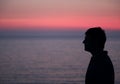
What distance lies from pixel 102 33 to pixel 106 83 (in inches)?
18.3

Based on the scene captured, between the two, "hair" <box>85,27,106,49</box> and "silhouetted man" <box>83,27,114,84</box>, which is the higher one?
"hair" <box>85,27,106,49</box>

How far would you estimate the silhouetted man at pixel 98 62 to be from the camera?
3160 millimetres

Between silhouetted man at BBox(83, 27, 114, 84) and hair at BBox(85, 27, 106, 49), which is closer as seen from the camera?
silhouetted man at BBox(83, 27, 114, 84)

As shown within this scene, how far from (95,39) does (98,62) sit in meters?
0.23

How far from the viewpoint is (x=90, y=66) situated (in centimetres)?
322

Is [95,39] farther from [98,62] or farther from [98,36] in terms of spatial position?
[98,62]

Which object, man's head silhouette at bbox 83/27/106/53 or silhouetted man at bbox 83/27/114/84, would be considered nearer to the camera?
silhouetted man at bbox 83/27/114/84

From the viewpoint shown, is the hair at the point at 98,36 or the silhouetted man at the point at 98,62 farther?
the hair at the point at 98,36

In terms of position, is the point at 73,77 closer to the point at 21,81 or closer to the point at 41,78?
the point at 41,78

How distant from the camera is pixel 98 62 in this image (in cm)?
320

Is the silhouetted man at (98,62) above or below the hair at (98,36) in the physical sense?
below

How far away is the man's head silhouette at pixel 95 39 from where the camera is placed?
3273mm

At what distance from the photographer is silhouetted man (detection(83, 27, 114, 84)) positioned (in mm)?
3160

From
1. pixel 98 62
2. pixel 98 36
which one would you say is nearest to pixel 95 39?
pixel 98 36
